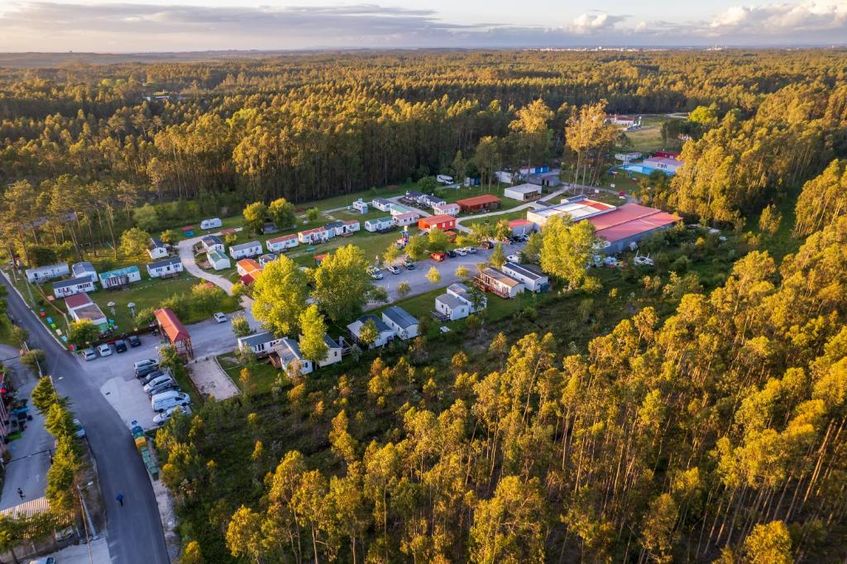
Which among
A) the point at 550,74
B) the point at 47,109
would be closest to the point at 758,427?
the point at 47,109

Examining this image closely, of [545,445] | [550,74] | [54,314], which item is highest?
[550,74]

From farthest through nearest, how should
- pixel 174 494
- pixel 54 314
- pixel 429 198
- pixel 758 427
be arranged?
pixel 429 198 → pixel 54 314 → pixel 174 494 → pixel 758 427

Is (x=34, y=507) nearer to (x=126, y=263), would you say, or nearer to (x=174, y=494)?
(x=174, y=494)

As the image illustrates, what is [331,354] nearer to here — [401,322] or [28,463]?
[401,322]

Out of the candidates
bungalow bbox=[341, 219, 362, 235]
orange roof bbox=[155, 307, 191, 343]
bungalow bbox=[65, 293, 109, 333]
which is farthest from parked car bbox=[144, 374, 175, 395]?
bungalow bbox=[341, 219, 362, 235]

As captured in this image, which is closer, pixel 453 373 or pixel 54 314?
pixel 453 373

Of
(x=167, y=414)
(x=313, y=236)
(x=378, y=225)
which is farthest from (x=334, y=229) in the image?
(x=167, y=414)

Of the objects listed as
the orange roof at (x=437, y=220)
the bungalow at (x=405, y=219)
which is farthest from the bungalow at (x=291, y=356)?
the bungalow at (x=405, y=219)

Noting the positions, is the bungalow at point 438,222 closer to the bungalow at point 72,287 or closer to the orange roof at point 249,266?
the orange roof at point 249,266
